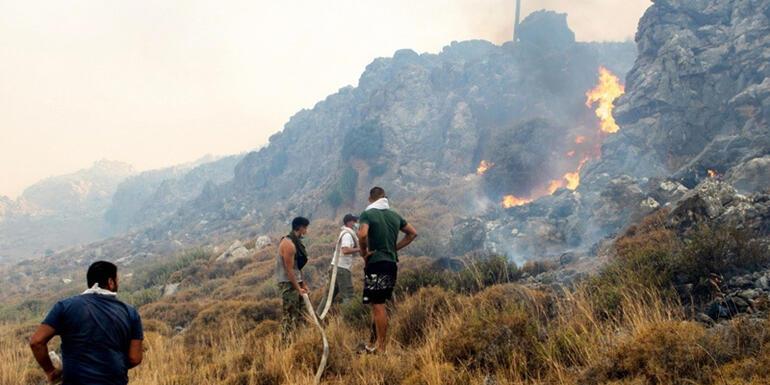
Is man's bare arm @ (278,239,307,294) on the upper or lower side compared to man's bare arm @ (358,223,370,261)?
lower

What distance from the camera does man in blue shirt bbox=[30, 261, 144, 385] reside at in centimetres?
334

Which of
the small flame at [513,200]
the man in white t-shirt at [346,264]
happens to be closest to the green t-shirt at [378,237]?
the man in white t-shirt at [346,264]

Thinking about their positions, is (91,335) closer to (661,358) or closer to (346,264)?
(661,358)

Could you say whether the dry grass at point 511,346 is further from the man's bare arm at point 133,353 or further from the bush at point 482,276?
the man's bare arm at point 133,353

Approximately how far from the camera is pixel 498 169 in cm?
4284

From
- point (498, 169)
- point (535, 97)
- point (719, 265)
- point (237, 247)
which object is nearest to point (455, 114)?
point (535, 97)

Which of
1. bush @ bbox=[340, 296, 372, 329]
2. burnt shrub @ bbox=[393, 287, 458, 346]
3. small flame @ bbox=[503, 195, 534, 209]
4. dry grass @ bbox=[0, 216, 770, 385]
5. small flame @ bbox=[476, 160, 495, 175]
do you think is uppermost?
dry grass @ bbox=[0, 216, 770, 385]

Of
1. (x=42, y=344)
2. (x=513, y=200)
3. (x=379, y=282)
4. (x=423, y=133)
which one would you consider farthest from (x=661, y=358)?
(x=423, y=133)

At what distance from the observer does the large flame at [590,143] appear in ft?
126

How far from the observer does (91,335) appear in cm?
337

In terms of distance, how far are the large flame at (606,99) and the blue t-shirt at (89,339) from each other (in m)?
46.5

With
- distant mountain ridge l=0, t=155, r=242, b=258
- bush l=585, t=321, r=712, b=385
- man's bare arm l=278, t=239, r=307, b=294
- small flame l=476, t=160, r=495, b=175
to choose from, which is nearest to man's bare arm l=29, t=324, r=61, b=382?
man's bare arm l=278, t=239, r=307, b=294

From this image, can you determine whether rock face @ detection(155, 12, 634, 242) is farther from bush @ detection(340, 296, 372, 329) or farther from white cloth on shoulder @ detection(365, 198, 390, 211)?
white cloth on shoulder @ detection(365, 198, 390, 211)

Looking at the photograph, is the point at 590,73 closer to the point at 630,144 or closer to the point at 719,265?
the point at 630,144
